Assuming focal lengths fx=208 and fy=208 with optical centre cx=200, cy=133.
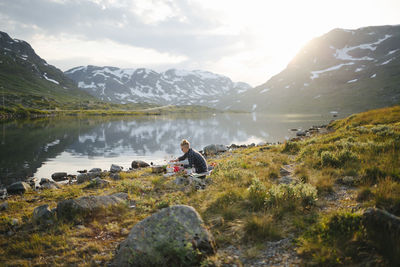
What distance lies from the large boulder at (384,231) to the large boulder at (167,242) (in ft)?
10.5

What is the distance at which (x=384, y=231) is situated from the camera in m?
3.91

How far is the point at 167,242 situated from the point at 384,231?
14.0 feet

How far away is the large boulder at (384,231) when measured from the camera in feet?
11.7

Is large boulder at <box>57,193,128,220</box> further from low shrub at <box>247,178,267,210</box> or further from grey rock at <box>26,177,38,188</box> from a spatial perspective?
grey rock at <box>26,177,38,188</box>

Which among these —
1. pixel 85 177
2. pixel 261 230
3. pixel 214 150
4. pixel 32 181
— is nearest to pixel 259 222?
pixel 261 230

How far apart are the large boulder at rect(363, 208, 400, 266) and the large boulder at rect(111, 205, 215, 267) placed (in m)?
3.19

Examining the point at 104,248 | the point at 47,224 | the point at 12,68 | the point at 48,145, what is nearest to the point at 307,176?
the point at 104,248

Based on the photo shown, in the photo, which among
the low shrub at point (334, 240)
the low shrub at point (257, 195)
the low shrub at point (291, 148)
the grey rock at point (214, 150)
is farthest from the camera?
the grey rock at point (214, 150)

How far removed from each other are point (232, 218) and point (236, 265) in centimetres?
189

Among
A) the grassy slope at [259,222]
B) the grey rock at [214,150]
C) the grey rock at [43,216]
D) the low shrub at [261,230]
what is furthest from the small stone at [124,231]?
the grey rock at [214,150]

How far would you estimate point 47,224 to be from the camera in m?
6.71

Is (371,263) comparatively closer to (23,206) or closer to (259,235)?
(259,235)

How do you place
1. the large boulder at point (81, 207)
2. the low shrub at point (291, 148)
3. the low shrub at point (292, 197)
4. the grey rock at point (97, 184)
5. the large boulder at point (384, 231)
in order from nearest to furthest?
1. the large boulder at point (384, 231)
2. the low shrub at point (292, 197)
3. the large boulder at point (81, 207)
4. the grey rock at point (97, 184)
5. the low shrub at point (291, 148)

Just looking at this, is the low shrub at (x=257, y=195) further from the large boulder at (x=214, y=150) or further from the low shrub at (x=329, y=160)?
the large boulder at (x=214, y=150)
